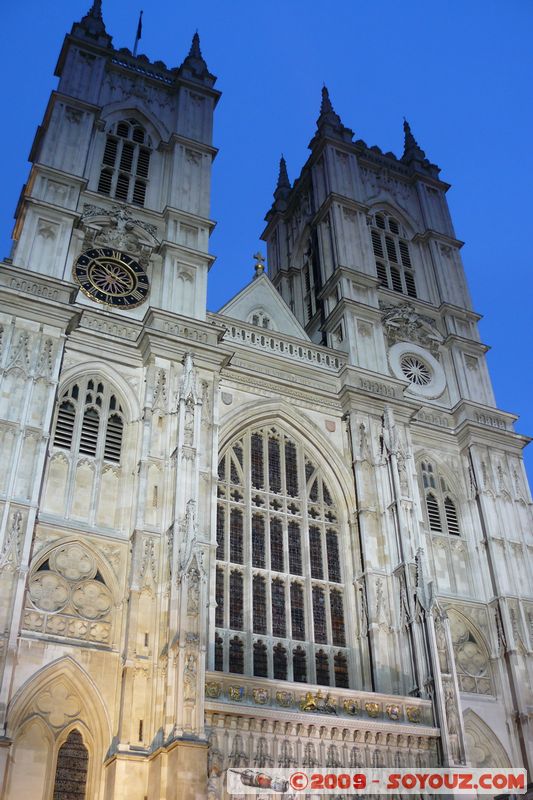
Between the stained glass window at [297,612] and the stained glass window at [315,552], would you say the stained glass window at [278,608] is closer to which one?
the stained glass window at [297,612]

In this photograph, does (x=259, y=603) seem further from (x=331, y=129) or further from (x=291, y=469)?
(x=331, y=129)

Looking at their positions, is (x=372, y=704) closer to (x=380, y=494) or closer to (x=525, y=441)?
(x=380, y=494)

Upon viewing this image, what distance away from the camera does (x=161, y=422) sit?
2366cm

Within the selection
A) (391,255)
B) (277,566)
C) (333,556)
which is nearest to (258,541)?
(277,566)

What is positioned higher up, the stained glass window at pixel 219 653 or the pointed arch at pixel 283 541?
the pointed arch at pixel 283 541

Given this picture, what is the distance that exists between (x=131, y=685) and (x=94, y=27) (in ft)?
85.6

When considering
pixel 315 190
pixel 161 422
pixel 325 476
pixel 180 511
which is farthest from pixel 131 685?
pixel 315 190

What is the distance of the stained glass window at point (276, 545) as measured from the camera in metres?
23.7

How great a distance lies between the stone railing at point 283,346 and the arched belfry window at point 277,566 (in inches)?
117

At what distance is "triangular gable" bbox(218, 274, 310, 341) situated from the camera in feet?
97.9

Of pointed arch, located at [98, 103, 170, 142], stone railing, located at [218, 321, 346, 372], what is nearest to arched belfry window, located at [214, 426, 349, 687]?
stone railing, located at [218, 321, 346, 372]

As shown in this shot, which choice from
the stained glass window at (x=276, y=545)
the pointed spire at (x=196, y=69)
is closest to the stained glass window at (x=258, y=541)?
the stained glass window at (x=276, y=545)

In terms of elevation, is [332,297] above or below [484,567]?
above

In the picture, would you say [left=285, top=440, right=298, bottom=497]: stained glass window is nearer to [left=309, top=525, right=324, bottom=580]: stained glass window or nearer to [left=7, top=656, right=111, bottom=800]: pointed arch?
[left=309, top=525, right=324, bottom=580]: stained glass window
